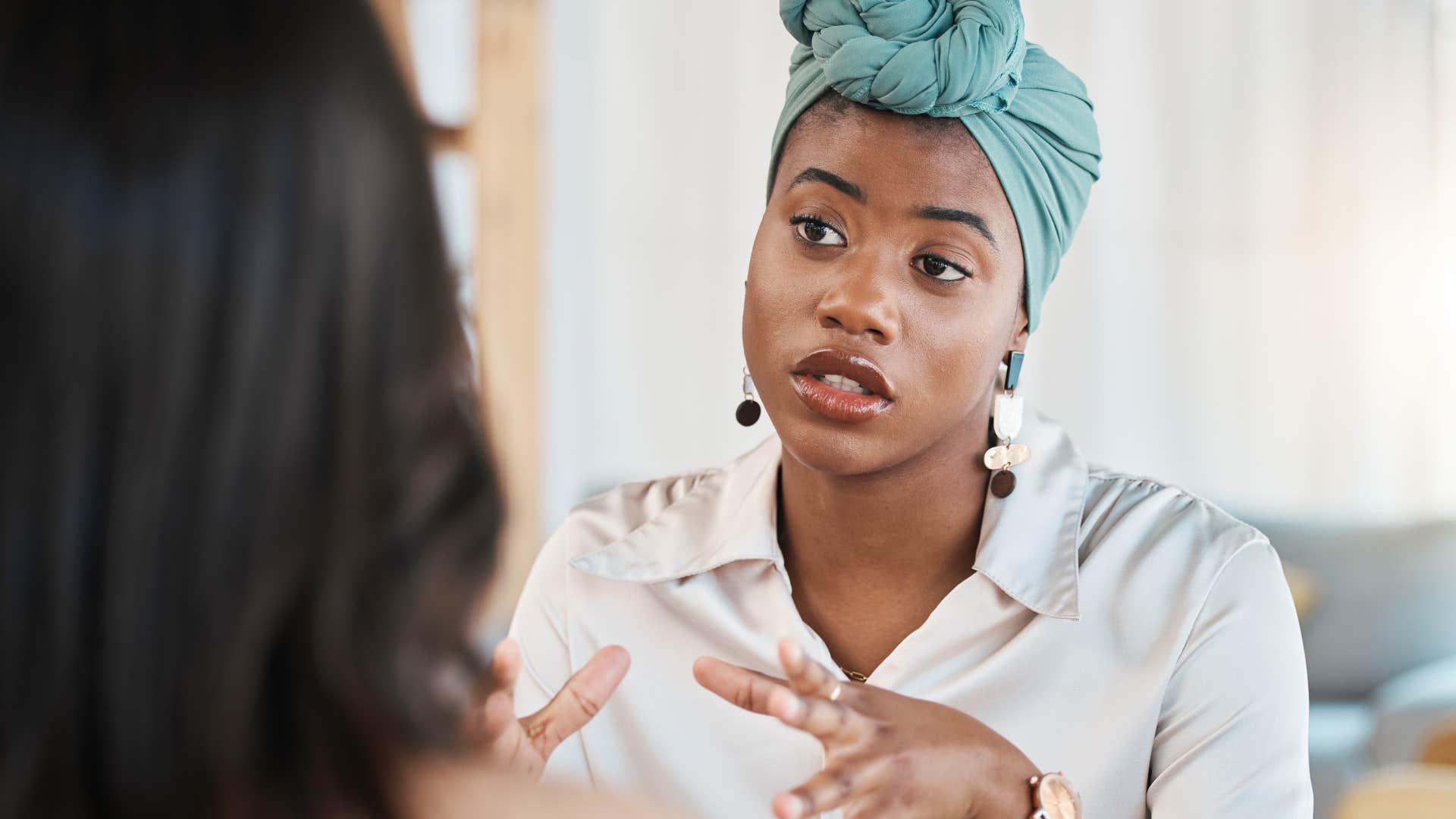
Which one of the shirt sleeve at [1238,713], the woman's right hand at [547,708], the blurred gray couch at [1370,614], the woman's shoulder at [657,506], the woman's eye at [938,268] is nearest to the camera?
the woman's right hand at [547,708]

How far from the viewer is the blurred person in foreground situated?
0.54 meters

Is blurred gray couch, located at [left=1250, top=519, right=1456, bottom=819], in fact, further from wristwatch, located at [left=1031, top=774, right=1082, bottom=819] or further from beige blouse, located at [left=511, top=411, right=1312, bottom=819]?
wristwatch, located at [left=1031, top=774, right=1082, bottom=819]

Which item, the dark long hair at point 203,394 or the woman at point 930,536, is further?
the woman at point 930,536

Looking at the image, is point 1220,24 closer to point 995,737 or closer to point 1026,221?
point 1026,221

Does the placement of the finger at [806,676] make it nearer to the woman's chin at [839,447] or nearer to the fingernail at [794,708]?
the fingernail at [794,708]

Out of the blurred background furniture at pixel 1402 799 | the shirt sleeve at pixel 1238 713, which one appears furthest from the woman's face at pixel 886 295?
the blurred background furniture at pixel 1402 799

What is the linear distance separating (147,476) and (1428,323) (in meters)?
3.94

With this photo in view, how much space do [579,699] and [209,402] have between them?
0.64 meters

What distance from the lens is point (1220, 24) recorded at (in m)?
3.94

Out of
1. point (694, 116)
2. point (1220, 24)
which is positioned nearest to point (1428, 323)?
point (1220, 24)

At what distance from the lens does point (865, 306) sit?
1.36m

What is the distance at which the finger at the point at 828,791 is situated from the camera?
0.90m

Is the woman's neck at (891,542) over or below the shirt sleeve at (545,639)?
over

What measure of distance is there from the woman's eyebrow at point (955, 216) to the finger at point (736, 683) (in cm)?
57
